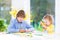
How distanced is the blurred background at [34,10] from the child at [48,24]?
41 millimetres

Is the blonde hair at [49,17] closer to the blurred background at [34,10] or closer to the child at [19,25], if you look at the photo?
the blurred background at [34,10]

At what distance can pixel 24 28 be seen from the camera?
1558mm

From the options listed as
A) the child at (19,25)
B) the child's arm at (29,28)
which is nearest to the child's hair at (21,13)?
the child at (19,25)

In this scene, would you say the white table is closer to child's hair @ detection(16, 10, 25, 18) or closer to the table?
the table

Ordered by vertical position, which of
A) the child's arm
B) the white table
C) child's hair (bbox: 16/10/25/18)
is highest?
child's hair (bbox: 16/10/25/18)

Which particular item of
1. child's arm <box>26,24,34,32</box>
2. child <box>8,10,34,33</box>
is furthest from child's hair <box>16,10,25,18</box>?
child's arm <box>26,24,34,32</box>

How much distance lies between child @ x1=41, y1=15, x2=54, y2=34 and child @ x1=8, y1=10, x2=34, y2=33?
13cm

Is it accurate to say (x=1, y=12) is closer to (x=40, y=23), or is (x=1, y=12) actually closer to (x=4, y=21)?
(x=4, y=21)

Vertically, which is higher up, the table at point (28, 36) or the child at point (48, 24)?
the child at point (48, 24)

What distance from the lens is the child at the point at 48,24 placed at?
5.14ft

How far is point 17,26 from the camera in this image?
156cm

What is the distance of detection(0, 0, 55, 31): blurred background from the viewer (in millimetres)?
1548

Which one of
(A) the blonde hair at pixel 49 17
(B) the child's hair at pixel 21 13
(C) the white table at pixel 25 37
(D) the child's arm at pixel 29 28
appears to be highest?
(B) the child's hair at pixel 21 13

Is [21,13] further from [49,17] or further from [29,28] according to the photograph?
[49,17]
